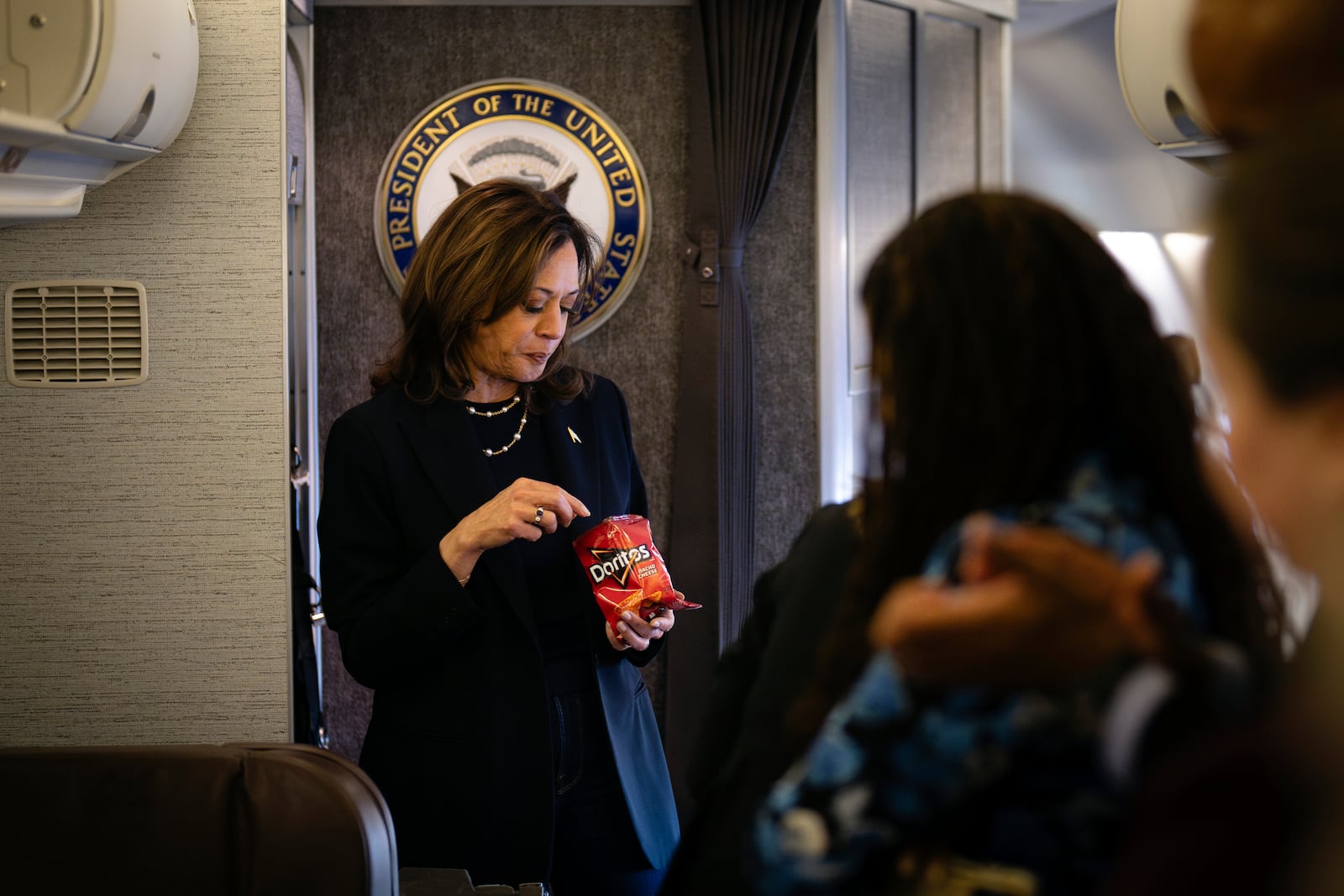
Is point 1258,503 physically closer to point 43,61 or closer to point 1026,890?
point 1026,890

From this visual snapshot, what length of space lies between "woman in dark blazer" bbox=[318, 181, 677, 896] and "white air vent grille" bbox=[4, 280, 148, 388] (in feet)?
1.52

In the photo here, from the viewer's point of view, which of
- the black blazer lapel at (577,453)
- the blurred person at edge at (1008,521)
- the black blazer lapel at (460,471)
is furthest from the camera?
the black blazer lapel at (577,453)

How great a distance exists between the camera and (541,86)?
311 cm

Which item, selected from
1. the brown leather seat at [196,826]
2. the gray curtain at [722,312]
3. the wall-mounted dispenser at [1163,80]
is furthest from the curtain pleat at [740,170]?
the brown leather seat at [196,826]

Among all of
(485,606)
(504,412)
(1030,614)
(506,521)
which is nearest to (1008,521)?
(1030,614)

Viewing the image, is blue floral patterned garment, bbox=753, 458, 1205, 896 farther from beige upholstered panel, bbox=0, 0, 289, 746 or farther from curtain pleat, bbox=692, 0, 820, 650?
curtain pleat, bbox=692, 0, 820, 650

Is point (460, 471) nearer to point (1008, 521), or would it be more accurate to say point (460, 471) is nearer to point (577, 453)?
point (577, 453)

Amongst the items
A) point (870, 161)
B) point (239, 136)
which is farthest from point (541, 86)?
point (239, 136)

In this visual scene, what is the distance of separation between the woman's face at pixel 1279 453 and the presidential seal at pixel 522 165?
8.51 feet

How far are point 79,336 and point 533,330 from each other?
826mm

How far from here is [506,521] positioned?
67.3 inches

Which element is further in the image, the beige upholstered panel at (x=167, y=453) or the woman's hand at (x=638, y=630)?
the beige upholstered panel at (x=167, y=453)

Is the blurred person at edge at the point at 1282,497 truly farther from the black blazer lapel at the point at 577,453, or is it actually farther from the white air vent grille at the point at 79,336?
the white air vent grille at the point at 79,336

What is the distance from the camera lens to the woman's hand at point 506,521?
1709 mm
